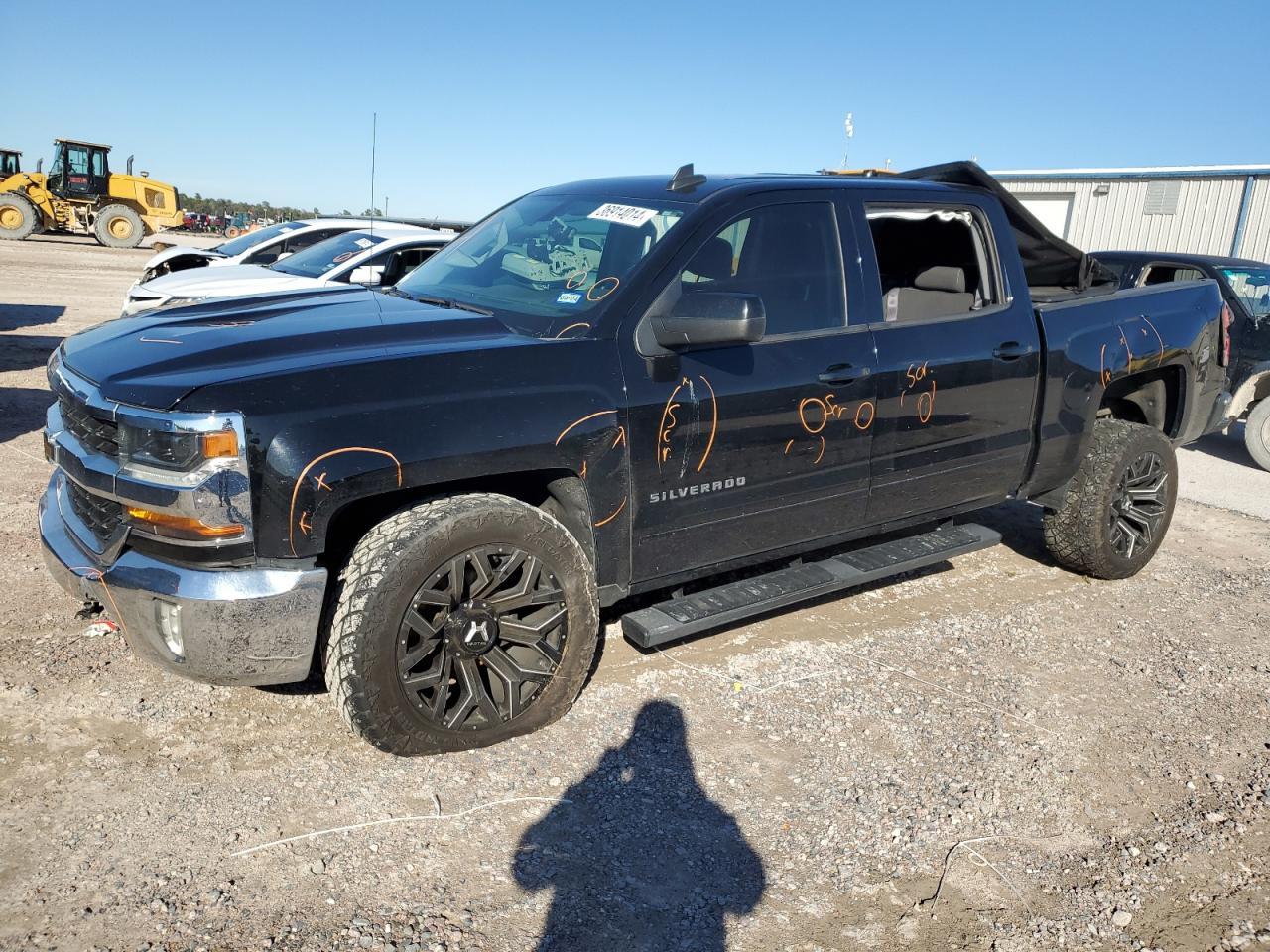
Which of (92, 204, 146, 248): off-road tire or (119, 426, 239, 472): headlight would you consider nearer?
(119, 426, 239, 472): headlight

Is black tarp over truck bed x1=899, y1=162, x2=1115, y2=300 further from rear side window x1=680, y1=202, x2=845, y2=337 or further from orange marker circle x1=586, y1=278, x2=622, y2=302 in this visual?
orange marker circle x1=586, y1=278, x2=622, y2=302

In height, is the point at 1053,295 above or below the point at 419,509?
above

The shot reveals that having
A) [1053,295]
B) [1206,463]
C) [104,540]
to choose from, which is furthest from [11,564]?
[1206,463]

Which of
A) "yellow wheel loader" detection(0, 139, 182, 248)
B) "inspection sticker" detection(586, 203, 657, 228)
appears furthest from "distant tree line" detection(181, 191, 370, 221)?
"inspection sticker" detection(586, 203, 657, 228)

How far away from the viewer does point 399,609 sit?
3004mm

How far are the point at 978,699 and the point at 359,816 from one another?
2500 mm

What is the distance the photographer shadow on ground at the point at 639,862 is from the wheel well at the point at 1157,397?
374 centimetres

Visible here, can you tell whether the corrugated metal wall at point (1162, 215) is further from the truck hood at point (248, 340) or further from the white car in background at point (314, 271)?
the truck hood at point (248, 340)

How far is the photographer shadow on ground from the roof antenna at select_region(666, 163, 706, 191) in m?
2.25

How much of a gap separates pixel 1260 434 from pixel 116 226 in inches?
1221

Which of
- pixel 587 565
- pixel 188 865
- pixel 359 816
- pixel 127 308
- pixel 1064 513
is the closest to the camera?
pixel 188 865

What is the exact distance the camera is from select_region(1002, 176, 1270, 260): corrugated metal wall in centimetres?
2012

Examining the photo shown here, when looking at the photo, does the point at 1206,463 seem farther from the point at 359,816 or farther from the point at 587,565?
the point at 359,816

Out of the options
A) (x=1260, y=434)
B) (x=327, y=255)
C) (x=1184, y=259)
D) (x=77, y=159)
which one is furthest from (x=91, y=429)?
(x=77, y=159)
